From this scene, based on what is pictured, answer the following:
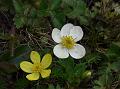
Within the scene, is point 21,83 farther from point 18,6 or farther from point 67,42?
point 18,6

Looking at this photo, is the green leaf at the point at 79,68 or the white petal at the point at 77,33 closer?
the green leaf at the point at 79,68

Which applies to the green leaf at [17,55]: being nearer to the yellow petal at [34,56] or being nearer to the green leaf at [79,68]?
the yellow petal at [34,56]

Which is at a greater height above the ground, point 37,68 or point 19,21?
point 19,21

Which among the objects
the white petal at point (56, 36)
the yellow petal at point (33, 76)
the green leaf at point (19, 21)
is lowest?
the yellow petal at point (33, 76)

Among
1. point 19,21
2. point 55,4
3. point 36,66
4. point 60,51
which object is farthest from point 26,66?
point 55,4

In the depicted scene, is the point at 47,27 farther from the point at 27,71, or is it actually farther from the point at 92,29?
the point at 27,71

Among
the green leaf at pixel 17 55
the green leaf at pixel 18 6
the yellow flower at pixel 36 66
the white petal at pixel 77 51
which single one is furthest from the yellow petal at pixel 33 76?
the green leaf at pixel 18 6
